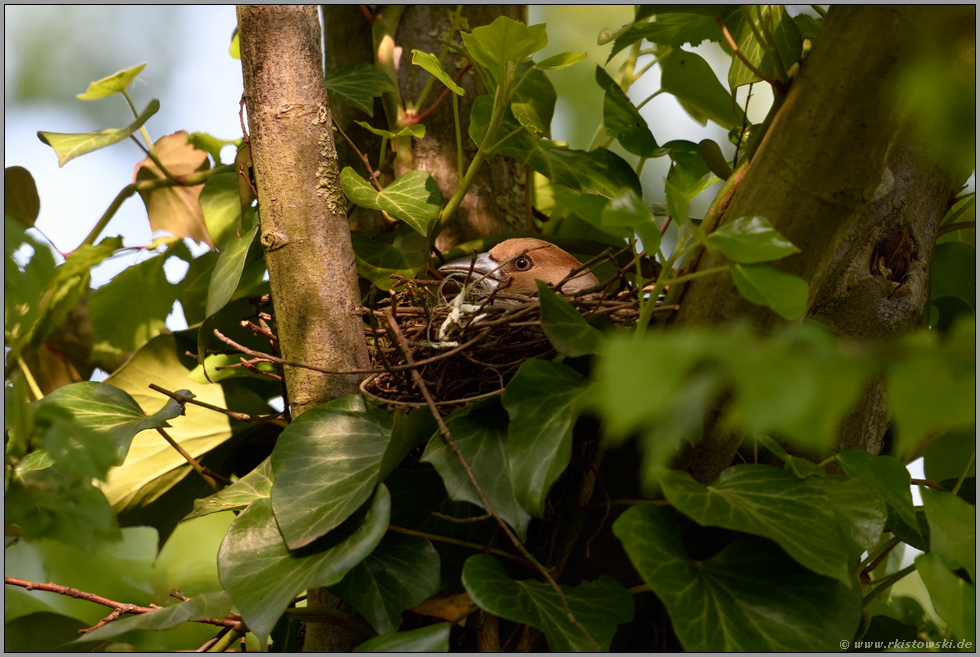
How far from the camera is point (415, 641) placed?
79 cm

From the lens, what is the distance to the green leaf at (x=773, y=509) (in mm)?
735

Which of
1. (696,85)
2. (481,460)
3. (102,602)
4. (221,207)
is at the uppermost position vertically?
(696,85)

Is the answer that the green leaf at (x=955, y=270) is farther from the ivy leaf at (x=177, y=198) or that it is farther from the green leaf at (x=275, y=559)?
the ivy leaf at (x=177, y=198)

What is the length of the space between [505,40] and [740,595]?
0.75m

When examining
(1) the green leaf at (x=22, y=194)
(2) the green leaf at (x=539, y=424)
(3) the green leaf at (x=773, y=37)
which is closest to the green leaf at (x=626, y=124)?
(3) the green leaf at (x=773, y=37)

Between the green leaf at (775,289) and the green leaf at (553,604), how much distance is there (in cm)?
40

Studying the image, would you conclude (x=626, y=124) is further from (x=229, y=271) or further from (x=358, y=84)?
(x=229, y=271)

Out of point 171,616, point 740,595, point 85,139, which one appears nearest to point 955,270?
point 740,595

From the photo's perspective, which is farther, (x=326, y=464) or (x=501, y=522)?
(x=326, y=464)

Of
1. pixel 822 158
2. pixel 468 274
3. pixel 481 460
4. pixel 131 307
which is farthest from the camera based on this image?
pixel 131 307

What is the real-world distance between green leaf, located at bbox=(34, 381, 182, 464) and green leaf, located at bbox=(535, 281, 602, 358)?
0.59 m

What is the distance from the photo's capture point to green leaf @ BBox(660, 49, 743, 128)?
52.9 inches

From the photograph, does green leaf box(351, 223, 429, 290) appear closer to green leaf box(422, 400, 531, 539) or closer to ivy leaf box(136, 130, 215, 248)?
green leaf box(422, 400, 531, 539)

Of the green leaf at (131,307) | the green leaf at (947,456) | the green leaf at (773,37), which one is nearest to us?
the green leaf at (773,37)
